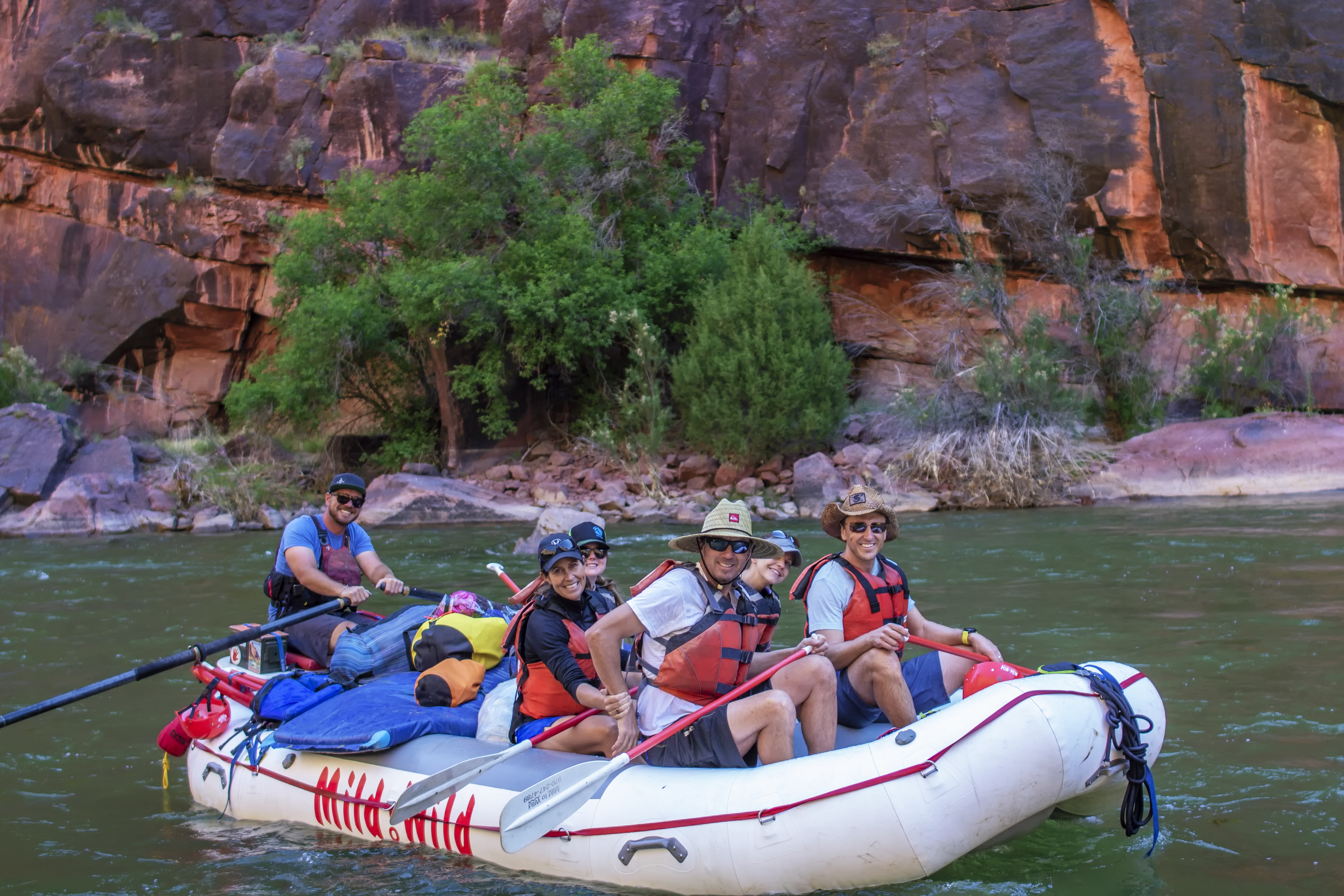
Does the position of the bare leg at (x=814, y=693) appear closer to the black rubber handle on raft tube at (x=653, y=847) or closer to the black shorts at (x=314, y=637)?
the black rubber handle on raft tube at (x=653, y=847)

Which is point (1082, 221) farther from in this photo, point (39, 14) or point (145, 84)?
point (39, 14)

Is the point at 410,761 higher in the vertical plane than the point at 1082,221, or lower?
lower

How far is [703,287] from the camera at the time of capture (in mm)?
17922

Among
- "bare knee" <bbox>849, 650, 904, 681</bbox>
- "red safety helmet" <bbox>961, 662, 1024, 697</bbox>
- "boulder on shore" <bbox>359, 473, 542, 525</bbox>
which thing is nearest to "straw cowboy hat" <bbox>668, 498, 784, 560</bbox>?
"bare knee" <bbox>849, 650, 904, 681</bbox>

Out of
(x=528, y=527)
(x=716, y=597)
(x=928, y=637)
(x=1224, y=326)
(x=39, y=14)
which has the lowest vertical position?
(x=528, y=527)

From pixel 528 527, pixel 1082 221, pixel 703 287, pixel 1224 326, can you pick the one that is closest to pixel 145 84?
pixel 703 287

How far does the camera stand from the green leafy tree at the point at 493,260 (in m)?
17.7

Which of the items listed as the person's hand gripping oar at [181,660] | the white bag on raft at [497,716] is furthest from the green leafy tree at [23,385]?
the white bag on raft at [497,716]

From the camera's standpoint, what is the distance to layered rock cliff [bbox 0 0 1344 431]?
16359 mm

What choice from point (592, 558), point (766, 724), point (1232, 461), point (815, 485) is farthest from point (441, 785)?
point (1232, 461)

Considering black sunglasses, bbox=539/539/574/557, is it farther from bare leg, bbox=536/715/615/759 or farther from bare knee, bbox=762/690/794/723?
bare knee, bbox=762/690/794/723

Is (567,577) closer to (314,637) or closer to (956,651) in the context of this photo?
(956,651)

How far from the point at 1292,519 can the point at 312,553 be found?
9782mm

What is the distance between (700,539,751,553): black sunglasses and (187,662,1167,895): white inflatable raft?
703 mm
